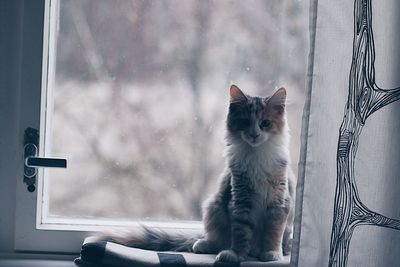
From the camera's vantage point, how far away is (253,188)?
1419 millimetres

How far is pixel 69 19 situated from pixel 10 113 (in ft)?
1.01

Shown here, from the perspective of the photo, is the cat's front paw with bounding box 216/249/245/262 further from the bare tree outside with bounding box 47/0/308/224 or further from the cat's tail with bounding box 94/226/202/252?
the bare tree outside with bounding box 47/0/308/224

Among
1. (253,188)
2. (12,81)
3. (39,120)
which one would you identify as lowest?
(253,188)

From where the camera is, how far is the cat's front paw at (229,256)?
4.46 feet

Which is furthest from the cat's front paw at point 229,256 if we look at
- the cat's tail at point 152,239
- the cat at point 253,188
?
the cat's tail at point 152,239

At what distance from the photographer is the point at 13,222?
1513 millimetres

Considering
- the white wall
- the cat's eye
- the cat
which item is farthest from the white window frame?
the cat's eye

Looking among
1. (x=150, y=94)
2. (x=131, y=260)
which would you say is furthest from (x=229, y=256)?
(x=150, y=94)

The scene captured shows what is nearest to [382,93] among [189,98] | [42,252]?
[189,98]

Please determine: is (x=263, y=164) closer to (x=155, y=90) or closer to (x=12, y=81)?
(x=155, y=90)

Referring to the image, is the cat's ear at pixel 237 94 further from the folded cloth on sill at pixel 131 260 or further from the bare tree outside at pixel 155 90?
the folded cloth on sill at pixel 131 260

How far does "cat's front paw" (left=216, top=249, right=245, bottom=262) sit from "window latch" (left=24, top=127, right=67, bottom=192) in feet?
1.57

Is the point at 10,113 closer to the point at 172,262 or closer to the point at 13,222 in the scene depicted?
the point at 13,222

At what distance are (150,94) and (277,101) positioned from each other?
0.38m
